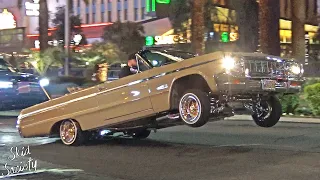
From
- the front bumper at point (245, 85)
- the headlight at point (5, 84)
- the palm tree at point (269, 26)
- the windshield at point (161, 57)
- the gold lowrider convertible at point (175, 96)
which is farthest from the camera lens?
the palm tree at point (269, 26)

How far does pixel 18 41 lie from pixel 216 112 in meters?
51.5

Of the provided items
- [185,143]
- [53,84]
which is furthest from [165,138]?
[53,84]

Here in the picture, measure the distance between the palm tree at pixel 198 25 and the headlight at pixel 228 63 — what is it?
40.3 feet

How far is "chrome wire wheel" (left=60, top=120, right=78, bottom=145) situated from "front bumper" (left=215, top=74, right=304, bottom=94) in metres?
3.72

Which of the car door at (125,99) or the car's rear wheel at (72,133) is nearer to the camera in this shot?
the car door at (125,99)

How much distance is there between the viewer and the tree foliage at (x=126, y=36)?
51000 mm

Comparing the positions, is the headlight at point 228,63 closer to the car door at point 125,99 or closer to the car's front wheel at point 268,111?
the car door at point 125,99

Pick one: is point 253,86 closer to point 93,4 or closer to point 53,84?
point 53,84

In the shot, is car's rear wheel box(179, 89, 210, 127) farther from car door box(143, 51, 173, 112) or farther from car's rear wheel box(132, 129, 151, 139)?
car's rear wheel box(132, 129, 151, 139)

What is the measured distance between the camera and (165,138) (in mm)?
13258

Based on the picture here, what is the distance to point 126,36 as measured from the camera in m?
52.2

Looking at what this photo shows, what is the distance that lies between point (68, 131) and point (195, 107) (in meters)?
3.30

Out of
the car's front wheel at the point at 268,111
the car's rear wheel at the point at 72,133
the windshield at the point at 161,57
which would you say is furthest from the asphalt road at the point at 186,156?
the windshield at the point at 161,57

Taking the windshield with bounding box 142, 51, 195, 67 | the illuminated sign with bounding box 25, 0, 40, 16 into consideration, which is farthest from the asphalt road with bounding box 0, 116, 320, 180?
the illuminated sign with bounding box 25, 0, 40, 16
